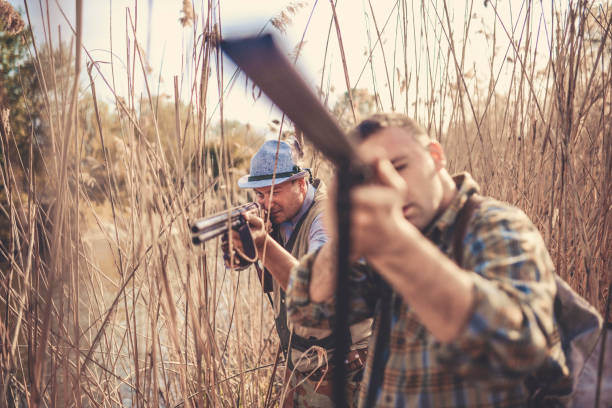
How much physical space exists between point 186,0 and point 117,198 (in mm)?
862

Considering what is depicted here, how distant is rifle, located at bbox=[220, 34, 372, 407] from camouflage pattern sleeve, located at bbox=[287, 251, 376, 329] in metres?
0.35

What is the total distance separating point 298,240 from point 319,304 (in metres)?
0.95

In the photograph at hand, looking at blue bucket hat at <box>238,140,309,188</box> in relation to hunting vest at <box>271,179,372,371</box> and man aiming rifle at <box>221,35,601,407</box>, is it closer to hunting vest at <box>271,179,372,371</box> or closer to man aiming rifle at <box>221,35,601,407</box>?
hunting vest at <box>271,179,372,371</box>

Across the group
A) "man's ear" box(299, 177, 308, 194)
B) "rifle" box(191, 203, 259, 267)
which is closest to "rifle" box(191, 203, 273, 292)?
"rifle" box(191, 203, 259, 267)

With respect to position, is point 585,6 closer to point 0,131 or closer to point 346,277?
point 346,277

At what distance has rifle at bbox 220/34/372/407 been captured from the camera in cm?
38

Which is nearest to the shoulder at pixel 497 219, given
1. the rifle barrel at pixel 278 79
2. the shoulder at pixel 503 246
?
the shoulder at pixel 503 246

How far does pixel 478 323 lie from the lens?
51 centimetres

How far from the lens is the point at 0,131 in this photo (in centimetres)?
127

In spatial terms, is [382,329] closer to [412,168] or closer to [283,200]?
[412,168]

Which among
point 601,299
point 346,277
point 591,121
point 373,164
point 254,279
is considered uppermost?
point 591,121

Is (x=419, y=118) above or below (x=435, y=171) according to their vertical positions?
above

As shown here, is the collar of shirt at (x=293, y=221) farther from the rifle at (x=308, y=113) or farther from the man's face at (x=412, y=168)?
the rifle at (x=308, y=113)

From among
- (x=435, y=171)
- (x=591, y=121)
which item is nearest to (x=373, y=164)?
(x=435, y=171)
